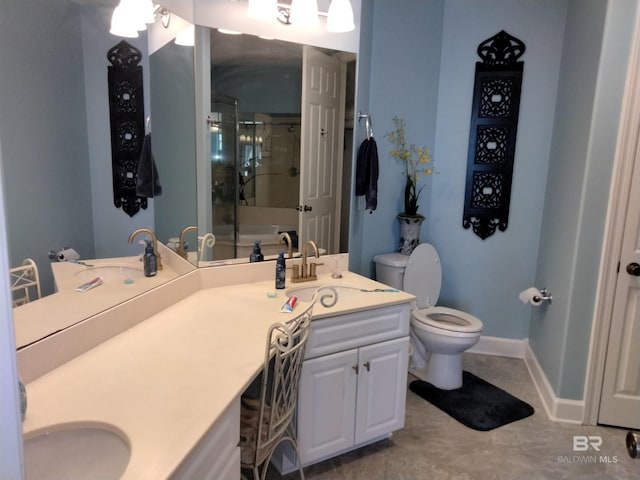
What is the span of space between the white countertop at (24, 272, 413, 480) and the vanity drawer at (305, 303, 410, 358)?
0.06m

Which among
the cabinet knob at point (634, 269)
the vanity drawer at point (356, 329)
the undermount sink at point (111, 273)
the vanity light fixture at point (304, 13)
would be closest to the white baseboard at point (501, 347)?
the cabinet knob at point (634, 269)

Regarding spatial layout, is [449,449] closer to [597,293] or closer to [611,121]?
[597,293]

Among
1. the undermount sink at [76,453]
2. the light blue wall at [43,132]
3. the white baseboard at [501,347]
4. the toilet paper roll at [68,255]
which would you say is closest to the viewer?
the undermount sink at [76,453]

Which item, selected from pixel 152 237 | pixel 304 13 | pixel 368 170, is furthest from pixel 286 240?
pixel 304 13

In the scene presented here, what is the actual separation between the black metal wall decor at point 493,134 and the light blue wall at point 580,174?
0.31 metres

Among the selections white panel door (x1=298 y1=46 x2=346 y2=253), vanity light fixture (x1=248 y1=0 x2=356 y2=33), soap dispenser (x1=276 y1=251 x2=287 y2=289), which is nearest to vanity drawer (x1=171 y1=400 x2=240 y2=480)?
soap dispenser (x1=276 y1=251 x2=287 y2=289)

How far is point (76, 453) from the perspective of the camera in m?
1.06

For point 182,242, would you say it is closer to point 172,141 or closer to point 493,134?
point 172,141

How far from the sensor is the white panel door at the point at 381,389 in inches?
79.0

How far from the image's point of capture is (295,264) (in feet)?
7.72

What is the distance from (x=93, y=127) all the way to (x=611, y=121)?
2.34m

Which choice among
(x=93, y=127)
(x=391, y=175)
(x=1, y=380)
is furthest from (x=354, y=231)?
(x=1, y=380)

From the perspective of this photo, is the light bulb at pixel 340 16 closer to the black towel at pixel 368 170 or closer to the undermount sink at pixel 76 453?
the black towel at pixel 368 170

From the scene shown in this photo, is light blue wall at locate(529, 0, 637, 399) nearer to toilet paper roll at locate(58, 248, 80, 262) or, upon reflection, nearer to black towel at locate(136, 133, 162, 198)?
black towel at locate(136, 133, 162, 198)
